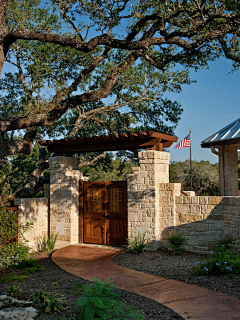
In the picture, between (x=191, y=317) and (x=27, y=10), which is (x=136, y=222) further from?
(x=27, y=10)

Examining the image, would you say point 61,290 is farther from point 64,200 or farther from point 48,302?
point 64,200

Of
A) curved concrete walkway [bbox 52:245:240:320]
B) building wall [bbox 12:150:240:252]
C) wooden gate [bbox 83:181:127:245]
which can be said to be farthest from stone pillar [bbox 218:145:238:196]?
curved concrete walkway [bbox 52:245:240:320]

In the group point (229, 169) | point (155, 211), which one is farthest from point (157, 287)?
point (229, 169)

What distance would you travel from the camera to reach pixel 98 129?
16734mm

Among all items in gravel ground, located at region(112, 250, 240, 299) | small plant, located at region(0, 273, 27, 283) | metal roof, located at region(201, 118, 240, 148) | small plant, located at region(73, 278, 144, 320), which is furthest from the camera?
metal roof, located at region(201, 118, 240, 148)

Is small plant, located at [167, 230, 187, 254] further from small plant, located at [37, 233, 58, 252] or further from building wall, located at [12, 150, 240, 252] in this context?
small plant, located at [37, 233, 58, 252]

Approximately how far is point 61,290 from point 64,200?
15.1 feet

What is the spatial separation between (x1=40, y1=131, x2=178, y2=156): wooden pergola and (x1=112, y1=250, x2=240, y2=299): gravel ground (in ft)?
9.78

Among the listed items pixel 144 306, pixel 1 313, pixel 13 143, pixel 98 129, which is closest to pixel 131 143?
pixel 13 143

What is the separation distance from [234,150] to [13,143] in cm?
789

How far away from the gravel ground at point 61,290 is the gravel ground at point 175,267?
610 millimetres

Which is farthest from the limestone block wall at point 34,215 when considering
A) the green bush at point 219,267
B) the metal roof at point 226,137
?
the metal roof at point 226,137

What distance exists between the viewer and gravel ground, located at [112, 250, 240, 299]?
5747 millimetres

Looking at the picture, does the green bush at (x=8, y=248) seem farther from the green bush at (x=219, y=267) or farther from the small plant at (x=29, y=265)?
the green bush at (x=219, y=267)
